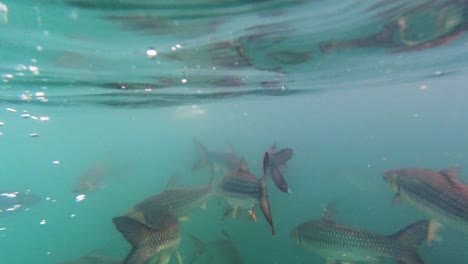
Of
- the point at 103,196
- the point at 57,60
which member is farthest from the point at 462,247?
the point at 103,196

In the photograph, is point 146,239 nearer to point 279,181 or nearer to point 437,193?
point 279,181

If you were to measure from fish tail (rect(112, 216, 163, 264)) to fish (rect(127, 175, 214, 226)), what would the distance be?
5.49 feet

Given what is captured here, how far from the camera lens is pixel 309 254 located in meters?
14.2

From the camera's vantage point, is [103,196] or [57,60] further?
[103,196]

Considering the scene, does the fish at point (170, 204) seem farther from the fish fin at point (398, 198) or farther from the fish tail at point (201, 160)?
the fish tail at point (201, 160)

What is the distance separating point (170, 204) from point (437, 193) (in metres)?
6.59

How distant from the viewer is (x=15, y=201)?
16641 millimetres

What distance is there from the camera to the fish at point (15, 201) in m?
16.1

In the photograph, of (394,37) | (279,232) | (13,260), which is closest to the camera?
(394,37)

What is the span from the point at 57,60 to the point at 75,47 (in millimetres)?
1873

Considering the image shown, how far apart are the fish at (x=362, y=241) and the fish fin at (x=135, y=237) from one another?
381 centimetres

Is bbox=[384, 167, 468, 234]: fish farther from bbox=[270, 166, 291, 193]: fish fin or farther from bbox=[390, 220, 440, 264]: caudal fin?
bbox=[270, 166, 291, 193]: fish fin

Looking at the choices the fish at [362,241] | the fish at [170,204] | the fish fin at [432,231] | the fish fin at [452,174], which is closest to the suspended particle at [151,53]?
the fish at [170,204]

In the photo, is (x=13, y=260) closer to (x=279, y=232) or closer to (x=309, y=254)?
(x=279, y=232)
